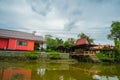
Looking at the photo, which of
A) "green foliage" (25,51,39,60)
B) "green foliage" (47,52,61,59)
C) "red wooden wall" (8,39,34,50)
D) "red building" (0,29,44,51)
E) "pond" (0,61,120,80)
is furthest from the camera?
"green foliage" (47,52,61,59)

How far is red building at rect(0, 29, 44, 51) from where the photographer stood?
1004 inches

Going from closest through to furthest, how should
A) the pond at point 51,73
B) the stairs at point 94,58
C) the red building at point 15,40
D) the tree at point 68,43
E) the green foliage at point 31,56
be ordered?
1. the pond at point 51,73
2. the green foliage at point 31,56
3. the red building at point 15,40
4. the stairs at point 94,58
5. the tree at point 68,43

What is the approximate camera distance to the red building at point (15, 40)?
25498 millimetres

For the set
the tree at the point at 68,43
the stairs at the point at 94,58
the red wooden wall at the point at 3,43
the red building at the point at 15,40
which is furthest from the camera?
the tree at the point at 68,43

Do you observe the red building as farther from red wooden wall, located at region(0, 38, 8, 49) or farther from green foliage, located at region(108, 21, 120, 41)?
green foliage, located at region(108, 21, 120, 41)

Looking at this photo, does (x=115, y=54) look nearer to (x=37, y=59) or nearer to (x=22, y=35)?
(x=37, y=59)

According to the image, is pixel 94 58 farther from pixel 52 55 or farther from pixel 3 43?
pixel 3 43

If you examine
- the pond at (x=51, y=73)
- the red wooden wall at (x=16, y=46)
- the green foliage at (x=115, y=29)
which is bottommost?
the pond at (x=51, y=73)

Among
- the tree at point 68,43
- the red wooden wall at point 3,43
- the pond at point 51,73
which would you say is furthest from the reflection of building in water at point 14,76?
the tree at point 68,43

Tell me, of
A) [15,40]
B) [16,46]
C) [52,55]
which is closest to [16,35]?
[15,40]

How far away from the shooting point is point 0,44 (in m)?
25.2

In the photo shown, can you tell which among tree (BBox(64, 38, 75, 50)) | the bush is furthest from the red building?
tree (BBox(64, 38, 75, 50))

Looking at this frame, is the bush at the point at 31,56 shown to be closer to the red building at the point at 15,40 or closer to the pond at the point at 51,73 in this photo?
the red building at the point at 15,40

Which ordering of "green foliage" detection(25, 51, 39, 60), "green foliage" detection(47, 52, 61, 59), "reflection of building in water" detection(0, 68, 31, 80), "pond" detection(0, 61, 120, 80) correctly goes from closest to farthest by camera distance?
"reflection of building in water" detection(0, 68, 31, 80), "pond" detection(0, 61, 120, 80), "green foliage" detection(25, 51, 39, 60), "green foliage" detection(47, 52, 61, 59)
